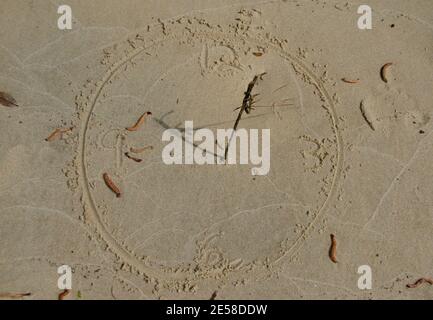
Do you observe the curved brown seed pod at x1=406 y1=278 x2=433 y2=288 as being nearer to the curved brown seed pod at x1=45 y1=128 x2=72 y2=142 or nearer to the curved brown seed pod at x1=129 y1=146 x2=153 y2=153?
the curved brown seed pod at x1=129 y1=146 x2=153 y2=153

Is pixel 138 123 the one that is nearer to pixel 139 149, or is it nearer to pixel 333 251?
pixel 139 149

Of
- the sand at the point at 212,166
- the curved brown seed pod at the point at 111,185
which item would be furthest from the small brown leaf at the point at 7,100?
the curved brown seed pod at the point at 111,185

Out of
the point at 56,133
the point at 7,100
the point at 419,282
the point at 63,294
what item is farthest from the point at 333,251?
the point at 7,100

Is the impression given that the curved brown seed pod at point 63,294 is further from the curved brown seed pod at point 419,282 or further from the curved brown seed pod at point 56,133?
the curved brown seed pod at point 419,282

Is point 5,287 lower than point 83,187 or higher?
lower

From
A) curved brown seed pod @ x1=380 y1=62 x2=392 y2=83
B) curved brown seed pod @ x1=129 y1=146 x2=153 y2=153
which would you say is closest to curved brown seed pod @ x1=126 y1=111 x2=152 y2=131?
curved brown seed pod @ x1=129 y1=146 x2=153 y2=153
